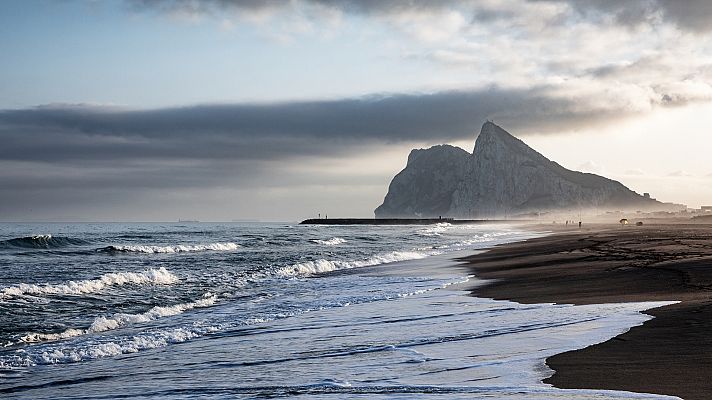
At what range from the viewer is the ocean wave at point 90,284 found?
18797 mm

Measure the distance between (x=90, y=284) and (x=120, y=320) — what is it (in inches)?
291

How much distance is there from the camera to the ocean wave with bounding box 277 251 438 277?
28891 mm

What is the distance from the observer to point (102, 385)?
8367mm

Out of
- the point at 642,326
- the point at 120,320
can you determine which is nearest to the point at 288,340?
the point at 120,320

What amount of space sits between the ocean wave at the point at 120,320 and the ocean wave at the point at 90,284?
459 centimetres

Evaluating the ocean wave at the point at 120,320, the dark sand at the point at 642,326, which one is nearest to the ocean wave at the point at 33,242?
the ocean wave at the point at 120,320

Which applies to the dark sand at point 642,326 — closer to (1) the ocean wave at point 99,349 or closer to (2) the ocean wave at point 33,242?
(1) the ocean wave at point 99,349

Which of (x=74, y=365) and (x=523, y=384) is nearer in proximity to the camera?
(x=523, y=384)

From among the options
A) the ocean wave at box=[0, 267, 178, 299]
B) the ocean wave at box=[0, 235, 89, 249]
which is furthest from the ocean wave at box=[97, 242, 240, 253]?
the ocean wave at box=[0, 267, 178, 299]

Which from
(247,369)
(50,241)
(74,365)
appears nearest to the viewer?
(247,369)

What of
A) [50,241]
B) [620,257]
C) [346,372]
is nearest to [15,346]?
[346,372]

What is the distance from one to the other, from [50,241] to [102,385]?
4862 centimetres

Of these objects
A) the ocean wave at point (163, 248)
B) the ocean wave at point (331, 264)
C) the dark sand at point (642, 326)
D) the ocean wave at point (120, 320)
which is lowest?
the ocean wave at point (163, 248)

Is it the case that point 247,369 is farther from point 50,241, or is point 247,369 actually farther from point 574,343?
point 50,241
